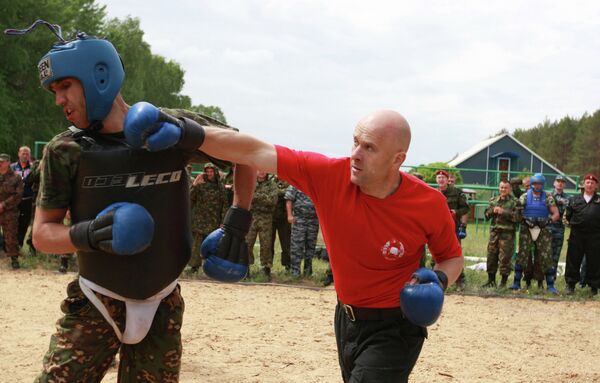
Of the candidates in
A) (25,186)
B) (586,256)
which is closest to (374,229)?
(586,256)

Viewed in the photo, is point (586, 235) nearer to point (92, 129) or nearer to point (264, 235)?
point (264, 235)

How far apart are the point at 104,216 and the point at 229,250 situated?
0.63 m

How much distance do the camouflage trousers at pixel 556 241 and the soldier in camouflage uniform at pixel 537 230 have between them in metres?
0.36

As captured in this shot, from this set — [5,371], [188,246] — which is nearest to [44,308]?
[5,371]

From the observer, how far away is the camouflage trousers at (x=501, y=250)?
10164mm

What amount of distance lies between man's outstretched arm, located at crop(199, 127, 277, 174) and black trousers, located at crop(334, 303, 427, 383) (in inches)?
36.7

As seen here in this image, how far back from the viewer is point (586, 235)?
409 inches

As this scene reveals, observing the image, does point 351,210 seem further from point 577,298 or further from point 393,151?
point 577,298

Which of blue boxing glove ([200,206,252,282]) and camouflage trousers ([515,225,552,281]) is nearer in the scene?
blue boxing glove ([200,206,252,282])

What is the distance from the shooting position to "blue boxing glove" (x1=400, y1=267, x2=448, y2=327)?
2.81 metres

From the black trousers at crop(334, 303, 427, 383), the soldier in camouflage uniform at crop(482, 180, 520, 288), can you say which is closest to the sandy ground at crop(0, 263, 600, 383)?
the soldier in camouflage uniform at crop(482, 180, 520, 288)

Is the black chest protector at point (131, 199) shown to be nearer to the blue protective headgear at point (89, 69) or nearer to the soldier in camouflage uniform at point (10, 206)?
the blue protective headgear at point (89, 69)

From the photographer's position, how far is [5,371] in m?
5.18

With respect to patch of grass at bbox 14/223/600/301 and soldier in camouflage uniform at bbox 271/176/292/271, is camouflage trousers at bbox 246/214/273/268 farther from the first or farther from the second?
soldier in camouflage uniform at bbox 271/176/292/271
